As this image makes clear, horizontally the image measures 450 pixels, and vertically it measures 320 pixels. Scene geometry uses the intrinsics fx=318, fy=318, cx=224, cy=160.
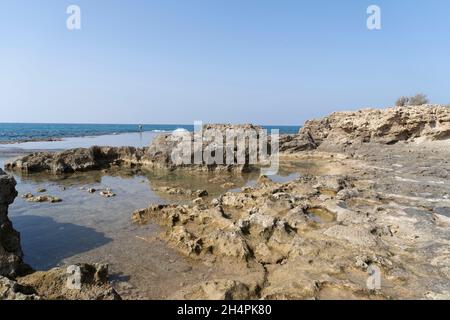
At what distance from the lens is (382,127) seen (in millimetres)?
32938

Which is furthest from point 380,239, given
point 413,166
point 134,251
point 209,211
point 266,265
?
point 413,166

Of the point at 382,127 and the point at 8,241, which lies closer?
the point at 8,241

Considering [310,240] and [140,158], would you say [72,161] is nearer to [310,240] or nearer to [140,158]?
[140,158]

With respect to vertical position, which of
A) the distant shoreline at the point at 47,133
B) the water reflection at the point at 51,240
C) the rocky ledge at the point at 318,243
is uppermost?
the distant shoreline at the point at 47,133

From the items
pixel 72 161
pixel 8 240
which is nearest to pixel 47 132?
pixel 72 161

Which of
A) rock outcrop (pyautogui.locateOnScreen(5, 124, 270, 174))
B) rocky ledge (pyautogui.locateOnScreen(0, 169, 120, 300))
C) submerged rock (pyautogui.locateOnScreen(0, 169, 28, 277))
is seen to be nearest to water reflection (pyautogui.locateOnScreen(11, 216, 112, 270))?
submerged rock (pyautogui.locateOnScreen(0, 169, 28, 277))

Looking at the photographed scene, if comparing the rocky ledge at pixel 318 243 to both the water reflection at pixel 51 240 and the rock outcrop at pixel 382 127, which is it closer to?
the water reflection at pixel 51 240

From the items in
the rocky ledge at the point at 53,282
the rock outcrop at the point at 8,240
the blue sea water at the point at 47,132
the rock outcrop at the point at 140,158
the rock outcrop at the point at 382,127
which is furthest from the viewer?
the blue sea water at the point at 47,132

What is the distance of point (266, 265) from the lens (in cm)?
657

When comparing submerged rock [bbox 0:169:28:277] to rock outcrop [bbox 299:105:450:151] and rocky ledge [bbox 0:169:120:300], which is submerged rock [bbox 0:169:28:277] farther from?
rock outcrop [bbox 299:105:450:151]

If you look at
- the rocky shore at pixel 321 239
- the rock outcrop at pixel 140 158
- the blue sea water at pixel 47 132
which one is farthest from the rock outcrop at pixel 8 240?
the blue sea water at pixel 47 132

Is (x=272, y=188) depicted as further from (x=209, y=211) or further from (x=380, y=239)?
(x=380, y=239)

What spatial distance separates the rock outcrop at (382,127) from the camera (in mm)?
29219

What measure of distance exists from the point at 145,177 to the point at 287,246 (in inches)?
545
